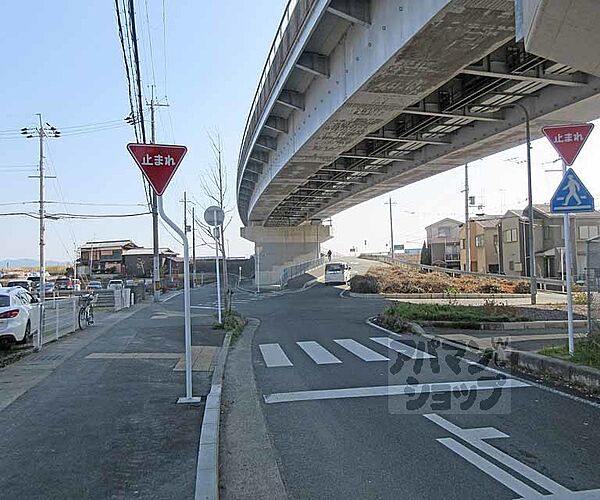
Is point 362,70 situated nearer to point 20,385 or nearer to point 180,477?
point 20,385

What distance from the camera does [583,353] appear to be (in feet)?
29.2

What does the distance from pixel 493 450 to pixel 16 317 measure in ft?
34.5

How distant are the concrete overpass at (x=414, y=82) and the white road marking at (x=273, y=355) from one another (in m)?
6.38

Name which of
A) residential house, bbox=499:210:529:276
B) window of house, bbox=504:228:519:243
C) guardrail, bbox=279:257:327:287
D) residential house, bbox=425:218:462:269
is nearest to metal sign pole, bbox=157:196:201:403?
guardrail, bbox=279:257:327:287

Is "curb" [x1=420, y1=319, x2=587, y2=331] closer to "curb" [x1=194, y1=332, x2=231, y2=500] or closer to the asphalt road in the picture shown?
the asphalt road

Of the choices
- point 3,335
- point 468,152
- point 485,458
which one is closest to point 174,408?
point 485,458

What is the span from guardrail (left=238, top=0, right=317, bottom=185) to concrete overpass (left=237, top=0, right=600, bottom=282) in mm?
41

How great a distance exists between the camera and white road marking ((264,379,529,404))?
809cm

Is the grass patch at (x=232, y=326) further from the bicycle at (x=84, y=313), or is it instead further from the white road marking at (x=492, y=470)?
the white road marking at (x=492, y=470)

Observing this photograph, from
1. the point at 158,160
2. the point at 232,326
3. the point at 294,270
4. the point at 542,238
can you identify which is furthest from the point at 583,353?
the point at 542,238

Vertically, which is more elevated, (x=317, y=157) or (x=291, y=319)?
(x=317, y=157)

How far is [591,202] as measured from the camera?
924cm

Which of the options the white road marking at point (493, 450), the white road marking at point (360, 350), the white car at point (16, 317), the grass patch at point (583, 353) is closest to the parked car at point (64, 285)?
the white car at point (16, 317)

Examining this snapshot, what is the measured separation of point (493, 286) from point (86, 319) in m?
21.0
